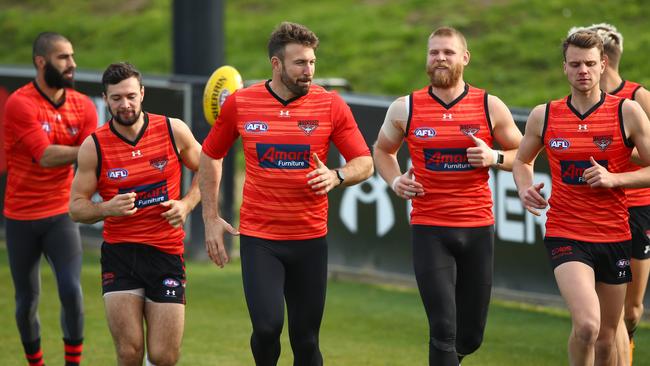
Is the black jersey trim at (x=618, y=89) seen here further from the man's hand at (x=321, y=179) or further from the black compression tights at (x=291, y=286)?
the black compression tights at (x=291, y=286)

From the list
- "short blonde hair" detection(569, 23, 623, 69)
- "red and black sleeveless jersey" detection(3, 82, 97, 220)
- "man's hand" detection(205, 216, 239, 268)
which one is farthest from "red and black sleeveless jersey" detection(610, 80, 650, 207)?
"red and black sleeveless jersey" detection(3, 82, 97, 220)

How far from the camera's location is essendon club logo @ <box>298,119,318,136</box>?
858cm

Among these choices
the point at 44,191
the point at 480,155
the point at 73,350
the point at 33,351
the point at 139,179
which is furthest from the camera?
the point at 44,191

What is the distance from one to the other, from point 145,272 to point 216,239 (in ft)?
1.84

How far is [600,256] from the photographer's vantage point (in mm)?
8594

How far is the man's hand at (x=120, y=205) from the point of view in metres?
8.51

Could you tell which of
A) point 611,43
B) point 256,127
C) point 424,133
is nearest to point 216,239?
point 256,127

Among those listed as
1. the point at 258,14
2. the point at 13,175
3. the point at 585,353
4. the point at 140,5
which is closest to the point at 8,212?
the point at 13,175

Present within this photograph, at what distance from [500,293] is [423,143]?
4501 mm

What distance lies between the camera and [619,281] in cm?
864

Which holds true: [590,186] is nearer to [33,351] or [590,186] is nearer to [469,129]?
[469,129]

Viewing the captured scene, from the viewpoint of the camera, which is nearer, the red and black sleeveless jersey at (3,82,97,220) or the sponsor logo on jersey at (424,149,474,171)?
the sponsor logo on jersey at (424,149,474,171)

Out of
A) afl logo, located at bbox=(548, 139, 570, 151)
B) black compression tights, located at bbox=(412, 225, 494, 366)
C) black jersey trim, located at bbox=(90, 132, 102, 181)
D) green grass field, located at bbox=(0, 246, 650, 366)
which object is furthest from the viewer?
green grass field, located at bbox=(0, 246, 650, 366)

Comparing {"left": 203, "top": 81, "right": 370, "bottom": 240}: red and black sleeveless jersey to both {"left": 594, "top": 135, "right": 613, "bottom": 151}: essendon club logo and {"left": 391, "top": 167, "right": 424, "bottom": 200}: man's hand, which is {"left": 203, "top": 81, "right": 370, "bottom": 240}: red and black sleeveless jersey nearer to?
Answer: {"left": 391, "top": 167, "right": 424, "bottom": 200}: man's hand
